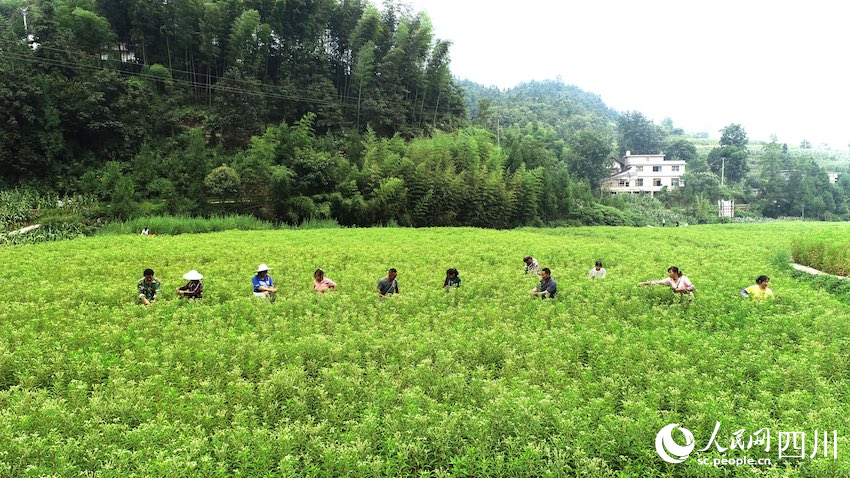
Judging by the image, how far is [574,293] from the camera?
1055 centimetres

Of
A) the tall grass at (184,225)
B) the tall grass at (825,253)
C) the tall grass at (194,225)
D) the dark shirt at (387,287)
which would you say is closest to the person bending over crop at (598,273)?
the dark shirt at (387,287)

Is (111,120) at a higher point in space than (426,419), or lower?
higher

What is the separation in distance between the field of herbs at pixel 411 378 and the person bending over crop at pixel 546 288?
0.31 metres

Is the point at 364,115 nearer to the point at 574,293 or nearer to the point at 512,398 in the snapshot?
the point at 574,293

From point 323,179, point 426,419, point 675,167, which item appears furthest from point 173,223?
point 675,167

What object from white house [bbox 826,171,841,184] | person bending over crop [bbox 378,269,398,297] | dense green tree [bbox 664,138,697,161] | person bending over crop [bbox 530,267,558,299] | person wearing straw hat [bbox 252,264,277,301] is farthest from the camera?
dense green tree [bbox 664,138,697,161]

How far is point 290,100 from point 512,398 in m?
Answer: 39.4

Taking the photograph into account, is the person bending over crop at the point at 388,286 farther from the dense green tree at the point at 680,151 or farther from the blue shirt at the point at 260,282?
the dense green tree at the point at 680,151

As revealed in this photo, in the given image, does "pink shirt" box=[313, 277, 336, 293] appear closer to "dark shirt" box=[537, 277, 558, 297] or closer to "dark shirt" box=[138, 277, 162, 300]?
"dark shirt" box=[138, 277, 162, 300]

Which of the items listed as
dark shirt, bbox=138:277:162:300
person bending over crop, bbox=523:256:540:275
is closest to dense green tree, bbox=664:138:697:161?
person bending over crop, bbox=523:256:540:275

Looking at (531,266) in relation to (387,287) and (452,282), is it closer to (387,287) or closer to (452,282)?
(452,282)
